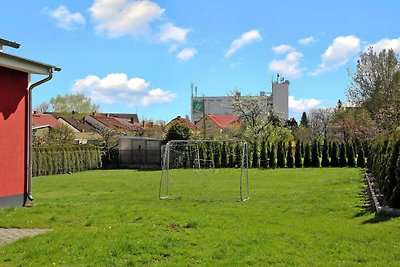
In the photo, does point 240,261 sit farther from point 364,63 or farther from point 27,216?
point 364,63

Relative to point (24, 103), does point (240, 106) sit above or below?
above

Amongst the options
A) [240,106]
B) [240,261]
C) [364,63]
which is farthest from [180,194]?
[240,106]

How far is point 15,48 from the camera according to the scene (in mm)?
10406

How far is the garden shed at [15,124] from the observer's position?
9555 millimetres

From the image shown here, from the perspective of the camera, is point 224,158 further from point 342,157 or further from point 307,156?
point 342,157

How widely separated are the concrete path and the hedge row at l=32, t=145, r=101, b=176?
22.5 m

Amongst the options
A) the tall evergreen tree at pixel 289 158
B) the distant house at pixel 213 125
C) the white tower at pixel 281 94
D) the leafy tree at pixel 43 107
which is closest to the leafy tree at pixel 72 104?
the leafy tree at pixel 43 107

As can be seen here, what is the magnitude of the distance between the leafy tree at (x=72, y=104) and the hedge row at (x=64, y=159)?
144ft

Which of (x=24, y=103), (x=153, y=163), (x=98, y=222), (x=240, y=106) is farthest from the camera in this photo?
(x=240, y=106)

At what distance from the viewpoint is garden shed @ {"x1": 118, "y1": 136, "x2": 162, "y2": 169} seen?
36031 mm

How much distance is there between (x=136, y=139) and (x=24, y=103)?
86.0 feet

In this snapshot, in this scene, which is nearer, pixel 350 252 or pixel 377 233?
pixel 350 252

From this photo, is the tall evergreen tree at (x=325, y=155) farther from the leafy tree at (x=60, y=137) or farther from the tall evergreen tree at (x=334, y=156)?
the leafy tree at (x=60, y=137)

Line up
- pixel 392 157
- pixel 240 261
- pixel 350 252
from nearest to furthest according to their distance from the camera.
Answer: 1. pixel 240 261
2. pixel 350 252
3. pixel 392 157
